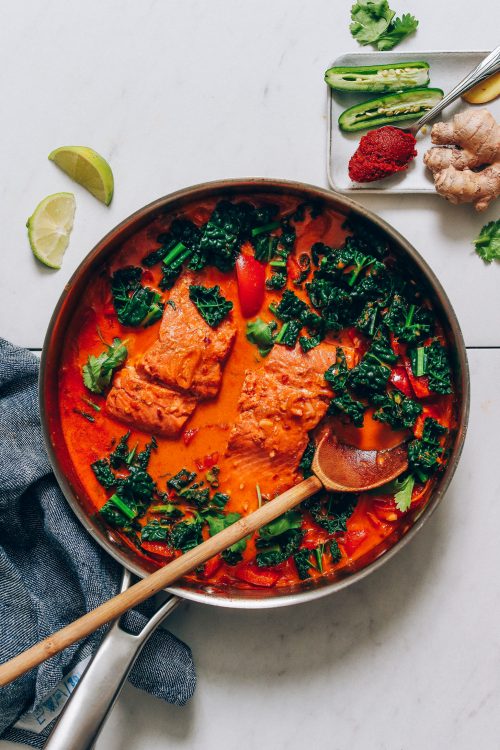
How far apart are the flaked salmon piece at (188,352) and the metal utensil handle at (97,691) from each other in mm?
1104

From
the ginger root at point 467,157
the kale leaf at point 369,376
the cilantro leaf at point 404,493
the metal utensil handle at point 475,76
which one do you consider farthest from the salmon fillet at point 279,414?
the metal utensil handle at point 475,76

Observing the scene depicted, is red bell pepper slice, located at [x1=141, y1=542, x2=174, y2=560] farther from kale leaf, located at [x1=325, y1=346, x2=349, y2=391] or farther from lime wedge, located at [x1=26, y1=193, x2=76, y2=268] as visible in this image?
lime wedge, located at [x1=26, y1=193, x2=76, y2=268]

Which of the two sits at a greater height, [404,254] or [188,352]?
[404,254]

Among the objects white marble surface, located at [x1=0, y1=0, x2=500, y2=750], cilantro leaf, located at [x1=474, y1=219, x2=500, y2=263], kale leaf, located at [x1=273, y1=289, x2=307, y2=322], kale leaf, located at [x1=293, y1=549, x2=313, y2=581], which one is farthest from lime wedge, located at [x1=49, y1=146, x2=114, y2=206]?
kale leaf, located at [x1=293, y1=549, x2=313, y2=581]

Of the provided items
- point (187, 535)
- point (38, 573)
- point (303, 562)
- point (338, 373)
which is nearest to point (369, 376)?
point (338, 373)

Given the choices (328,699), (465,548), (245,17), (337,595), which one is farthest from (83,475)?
(245,17)

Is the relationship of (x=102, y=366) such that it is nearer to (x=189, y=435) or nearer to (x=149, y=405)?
(x=149, y=405)

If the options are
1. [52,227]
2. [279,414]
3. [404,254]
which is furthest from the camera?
[52,227]

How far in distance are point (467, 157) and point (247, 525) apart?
2097 mm

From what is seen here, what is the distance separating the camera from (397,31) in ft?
11.6

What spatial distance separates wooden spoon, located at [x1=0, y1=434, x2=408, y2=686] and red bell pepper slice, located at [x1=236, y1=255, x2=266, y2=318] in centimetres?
75

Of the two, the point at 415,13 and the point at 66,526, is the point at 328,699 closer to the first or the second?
the point at 66,526

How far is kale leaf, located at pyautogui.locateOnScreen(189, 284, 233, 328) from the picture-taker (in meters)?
3.45

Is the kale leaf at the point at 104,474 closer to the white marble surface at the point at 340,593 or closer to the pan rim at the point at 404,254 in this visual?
the pan rim at the point at 404,254
